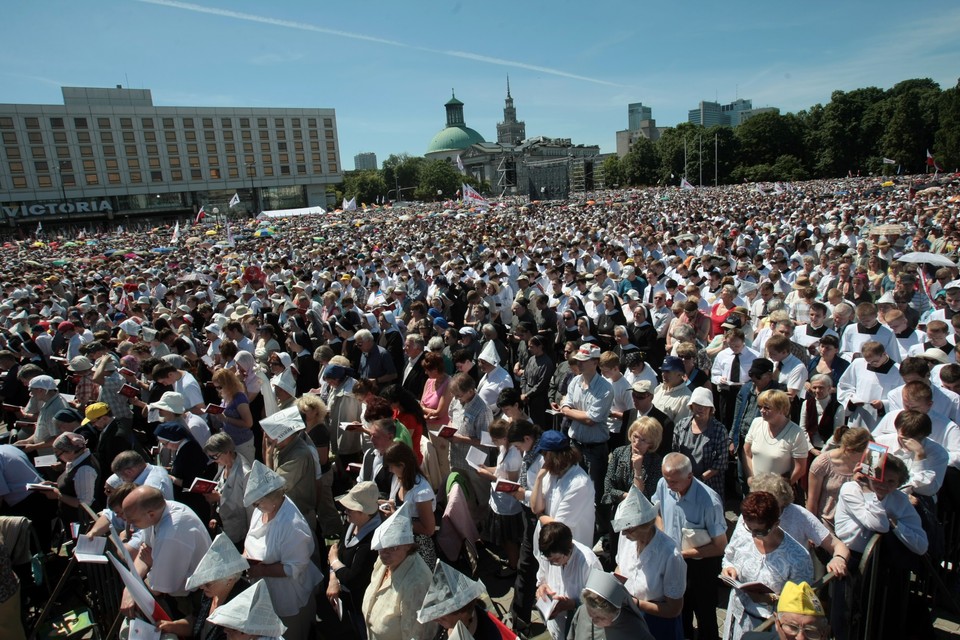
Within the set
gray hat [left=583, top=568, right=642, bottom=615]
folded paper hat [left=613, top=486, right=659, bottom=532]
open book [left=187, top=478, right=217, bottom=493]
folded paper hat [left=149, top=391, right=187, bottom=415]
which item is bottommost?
gray hat [left=583, top=568, right=642, bottom=615]

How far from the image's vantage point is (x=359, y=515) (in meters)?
3.52

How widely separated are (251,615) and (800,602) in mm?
2407

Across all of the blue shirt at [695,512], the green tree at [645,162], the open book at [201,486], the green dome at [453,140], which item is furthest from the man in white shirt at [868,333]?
the green dome at [453,140]

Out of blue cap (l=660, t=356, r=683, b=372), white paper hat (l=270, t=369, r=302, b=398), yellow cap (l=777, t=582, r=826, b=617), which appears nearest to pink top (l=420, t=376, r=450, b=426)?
white paper hat (l=270, t=369, r=302, b=398)

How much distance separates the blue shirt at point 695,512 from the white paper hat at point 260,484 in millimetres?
2368

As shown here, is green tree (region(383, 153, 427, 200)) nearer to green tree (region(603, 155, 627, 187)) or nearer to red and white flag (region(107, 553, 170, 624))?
green tree (region(603, 155, 627, 187))

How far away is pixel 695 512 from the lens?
11.3 feet

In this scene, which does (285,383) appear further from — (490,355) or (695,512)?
(695,512)

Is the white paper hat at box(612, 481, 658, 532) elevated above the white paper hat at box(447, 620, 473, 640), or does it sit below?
above

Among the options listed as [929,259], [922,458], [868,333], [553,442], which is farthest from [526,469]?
[929,259]

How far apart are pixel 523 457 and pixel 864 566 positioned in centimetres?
208

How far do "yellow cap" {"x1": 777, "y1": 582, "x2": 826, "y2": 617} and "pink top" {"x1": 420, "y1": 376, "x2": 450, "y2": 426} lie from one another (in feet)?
11.1

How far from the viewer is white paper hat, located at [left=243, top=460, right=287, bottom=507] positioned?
344 centimetres

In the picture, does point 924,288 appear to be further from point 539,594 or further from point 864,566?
point 539,594
